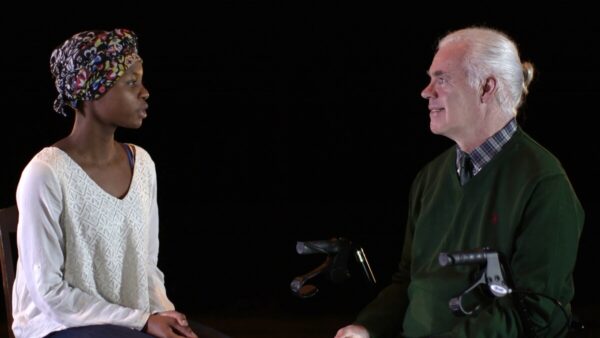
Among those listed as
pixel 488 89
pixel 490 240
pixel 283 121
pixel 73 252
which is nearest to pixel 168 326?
pixel 73 252

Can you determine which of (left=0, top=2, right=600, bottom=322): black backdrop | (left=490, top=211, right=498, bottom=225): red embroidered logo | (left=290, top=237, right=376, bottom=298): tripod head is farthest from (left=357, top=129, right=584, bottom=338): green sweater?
(left=0, top=2, right=600, bottom=322): black backdrop

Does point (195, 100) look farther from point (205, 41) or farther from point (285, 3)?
point (285, 3)

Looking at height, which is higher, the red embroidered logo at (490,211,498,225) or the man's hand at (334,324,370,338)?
the red embroidered logo at (490,211,498,225)

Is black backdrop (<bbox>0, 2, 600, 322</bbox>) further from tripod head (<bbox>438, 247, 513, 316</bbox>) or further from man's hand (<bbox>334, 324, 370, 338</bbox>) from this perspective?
tripod head (<bbox>438, 247, 513, 316</bbox>)

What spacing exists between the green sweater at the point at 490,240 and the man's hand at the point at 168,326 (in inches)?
16.4

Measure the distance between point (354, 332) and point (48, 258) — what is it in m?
0.71

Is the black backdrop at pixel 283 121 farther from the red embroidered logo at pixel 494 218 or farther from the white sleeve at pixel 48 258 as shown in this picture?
the red embroidered logo at pixel 494 218

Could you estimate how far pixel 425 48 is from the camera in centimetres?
415

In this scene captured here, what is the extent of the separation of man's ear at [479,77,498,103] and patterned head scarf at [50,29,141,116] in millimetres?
844

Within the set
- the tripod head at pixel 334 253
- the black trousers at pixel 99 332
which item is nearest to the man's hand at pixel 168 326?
the black trousers at pixel 99 332

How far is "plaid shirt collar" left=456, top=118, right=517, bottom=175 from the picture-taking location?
2.08 meters

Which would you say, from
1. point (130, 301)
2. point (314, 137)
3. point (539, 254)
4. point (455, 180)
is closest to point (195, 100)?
point (314, 137)

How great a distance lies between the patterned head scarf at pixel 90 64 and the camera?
7.38 ft

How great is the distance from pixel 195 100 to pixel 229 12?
41 cm
